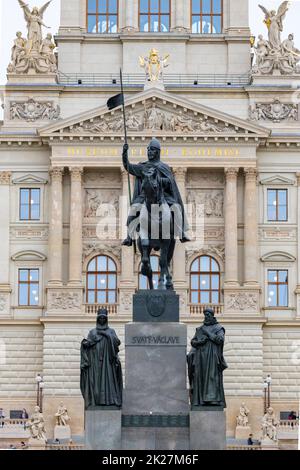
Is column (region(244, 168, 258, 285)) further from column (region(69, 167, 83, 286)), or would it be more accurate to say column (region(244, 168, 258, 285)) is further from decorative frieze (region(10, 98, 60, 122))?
decorative frieze (region(10, 98, 60, 122))

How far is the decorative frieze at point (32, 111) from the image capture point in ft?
239

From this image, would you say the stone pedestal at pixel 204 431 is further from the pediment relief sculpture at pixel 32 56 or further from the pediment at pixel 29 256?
the pediment relief sculpture at pixel 32 56

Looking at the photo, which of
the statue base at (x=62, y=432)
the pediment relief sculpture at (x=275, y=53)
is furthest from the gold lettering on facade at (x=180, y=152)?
the statue base at (x=62, y=432)

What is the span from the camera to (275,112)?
72750 mm

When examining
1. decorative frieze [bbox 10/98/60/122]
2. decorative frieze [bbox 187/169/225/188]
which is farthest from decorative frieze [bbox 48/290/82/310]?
decorative frieze [bbox 10/98/60/122]

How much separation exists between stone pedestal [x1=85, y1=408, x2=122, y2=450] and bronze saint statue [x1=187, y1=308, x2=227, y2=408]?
1.50m

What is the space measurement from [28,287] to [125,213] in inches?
236

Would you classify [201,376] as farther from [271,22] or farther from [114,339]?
[271,22]

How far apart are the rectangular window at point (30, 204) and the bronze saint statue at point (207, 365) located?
44.7 meters

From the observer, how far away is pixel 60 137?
7081 centimetres

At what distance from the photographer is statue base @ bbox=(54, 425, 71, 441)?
65125mm

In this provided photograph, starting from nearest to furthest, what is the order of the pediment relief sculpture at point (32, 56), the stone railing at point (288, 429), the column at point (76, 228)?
the stone railing at point (288, 429), the column at point (76, 228), the pediment relief sculpture at point (32, 56)

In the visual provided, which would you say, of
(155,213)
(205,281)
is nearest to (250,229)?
(205,281)

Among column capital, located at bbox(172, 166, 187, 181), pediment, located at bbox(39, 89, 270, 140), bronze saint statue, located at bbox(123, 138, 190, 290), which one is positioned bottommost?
bronze saint statue, located at bbox(123, 138, 190, 290)
